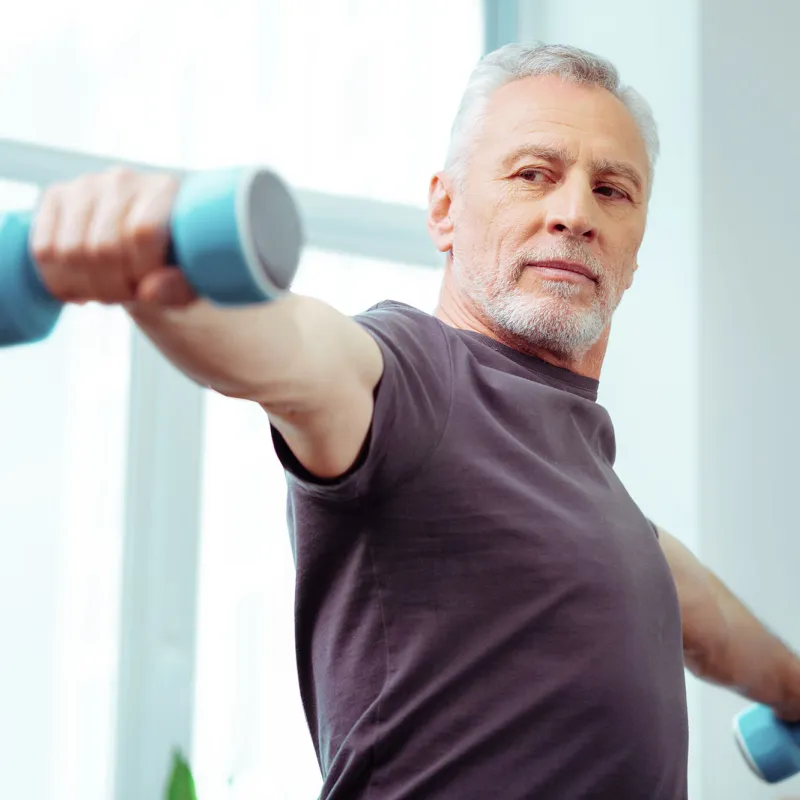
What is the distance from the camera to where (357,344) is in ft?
2.49

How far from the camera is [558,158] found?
3.70ft

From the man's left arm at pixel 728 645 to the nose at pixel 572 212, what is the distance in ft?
1.26

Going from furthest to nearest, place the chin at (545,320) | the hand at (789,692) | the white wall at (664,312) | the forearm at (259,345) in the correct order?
the white wall at (664,312), the hand at (789,692), the chin at (545,320), the forearm at (259,345)

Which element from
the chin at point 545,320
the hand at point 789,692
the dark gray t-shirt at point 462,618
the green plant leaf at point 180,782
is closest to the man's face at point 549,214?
the chin at point 545,320

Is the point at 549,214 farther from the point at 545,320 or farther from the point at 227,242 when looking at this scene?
the point at 227,242

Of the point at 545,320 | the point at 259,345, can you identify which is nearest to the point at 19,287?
the point at 259,345

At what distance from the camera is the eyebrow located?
1.12 meters

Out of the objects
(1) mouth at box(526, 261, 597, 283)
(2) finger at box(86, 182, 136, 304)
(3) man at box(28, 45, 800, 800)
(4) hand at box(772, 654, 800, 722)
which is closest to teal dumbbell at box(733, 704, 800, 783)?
(4) hand at box(772, 654, 800, 722)

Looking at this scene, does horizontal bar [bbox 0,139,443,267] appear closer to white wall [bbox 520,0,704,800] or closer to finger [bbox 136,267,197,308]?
white wall [bbox 520,0,704,800]

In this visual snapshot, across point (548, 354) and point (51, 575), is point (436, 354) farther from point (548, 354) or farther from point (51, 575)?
point (51, 575)

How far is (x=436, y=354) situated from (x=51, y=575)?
100cm

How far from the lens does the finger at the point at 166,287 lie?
52 centimetres

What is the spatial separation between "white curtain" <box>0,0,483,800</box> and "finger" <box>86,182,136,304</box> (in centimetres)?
121

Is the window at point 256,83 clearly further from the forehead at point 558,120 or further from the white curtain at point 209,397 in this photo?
the forehead at point 558,120
